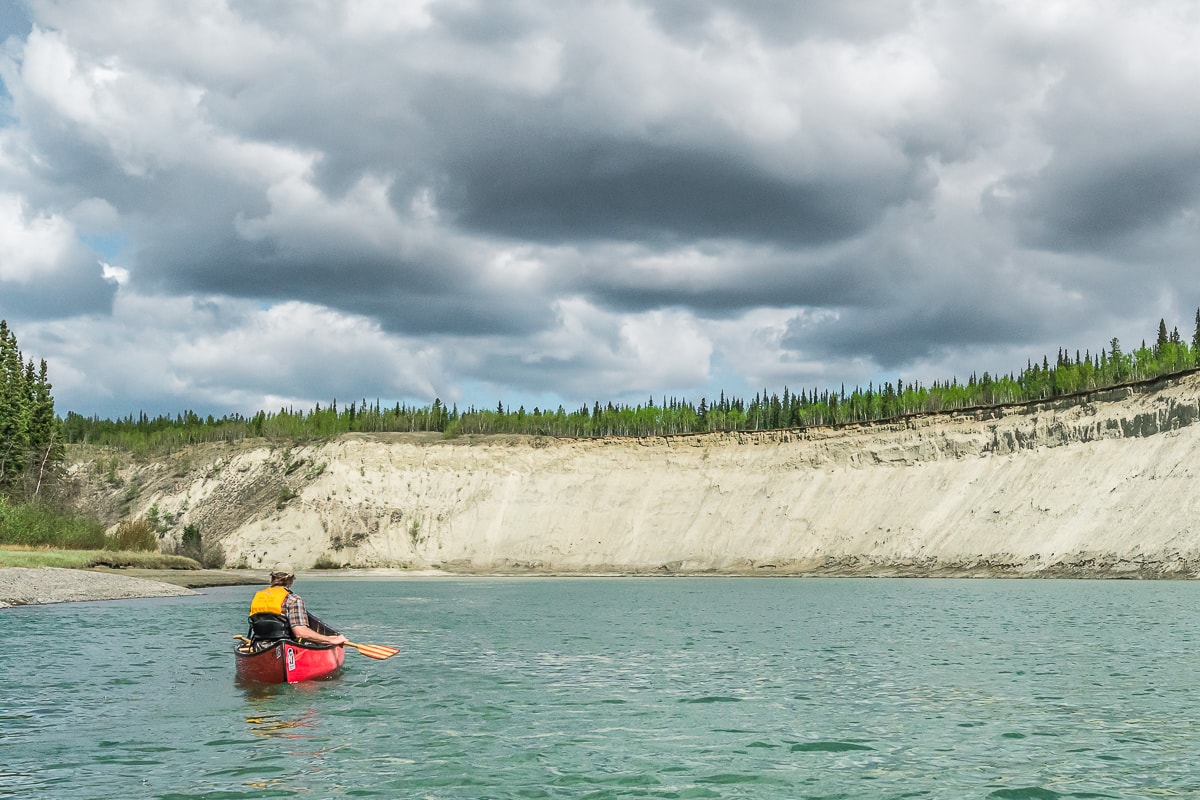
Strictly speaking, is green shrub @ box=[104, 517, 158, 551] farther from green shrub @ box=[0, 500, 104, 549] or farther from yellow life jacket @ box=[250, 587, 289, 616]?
yellow life jacket @ box=[250, 587, 289, 616]

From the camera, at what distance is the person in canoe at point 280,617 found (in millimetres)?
24938

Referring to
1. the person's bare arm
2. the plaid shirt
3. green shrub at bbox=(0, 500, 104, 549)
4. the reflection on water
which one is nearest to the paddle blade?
the person's bare arm

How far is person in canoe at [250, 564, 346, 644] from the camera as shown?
2494 cm

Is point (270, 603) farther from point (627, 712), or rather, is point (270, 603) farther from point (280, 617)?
point (627, 712)

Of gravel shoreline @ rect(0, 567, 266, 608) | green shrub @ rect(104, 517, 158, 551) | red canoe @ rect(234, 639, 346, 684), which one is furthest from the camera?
green shrub @ rect(104, 517, 158, 551)

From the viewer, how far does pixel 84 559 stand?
229 ft

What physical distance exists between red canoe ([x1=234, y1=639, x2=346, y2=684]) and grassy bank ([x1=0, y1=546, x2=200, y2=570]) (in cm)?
4155

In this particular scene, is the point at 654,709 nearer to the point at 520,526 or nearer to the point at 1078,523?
the point at 1078,523

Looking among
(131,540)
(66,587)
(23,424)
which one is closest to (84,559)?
(131,540)

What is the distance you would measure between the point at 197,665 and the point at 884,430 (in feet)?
292

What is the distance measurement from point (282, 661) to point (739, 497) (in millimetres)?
88280

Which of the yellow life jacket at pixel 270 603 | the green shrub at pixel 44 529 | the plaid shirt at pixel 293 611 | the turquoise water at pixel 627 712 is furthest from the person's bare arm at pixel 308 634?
the green shrub at pixel 44 529

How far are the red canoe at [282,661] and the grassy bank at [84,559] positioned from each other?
1636 inches

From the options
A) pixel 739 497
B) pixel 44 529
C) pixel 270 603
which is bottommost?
pixel 270 603
